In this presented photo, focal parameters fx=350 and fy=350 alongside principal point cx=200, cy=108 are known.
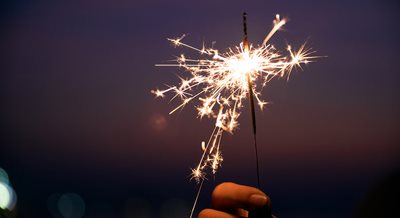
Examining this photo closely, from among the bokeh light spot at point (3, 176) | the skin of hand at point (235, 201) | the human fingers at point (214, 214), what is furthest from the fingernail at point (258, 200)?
the bokeh light spot at point (3, 176)

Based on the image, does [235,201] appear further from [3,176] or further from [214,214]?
[3,176]

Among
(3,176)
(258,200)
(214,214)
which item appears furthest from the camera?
(3,176)

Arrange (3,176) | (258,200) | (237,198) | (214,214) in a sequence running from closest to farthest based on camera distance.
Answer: (258,200) < (237,198) < (214,214) < (3,176)

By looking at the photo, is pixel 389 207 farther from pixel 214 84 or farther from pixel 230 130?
pixel 214 84

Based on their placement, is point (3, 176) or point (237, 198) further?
point (3, 176)

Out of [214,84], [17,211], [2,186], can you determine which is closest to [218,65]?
[214,84]

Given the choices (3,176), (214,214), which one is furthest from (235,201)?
(3,176)

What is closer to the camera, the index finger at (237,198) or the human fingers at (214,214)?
the index finger at (237,198)

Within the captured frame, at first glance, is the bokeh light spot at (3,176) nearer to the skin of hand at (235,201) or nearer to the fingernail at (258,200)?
the skin of hand at (235,201)
